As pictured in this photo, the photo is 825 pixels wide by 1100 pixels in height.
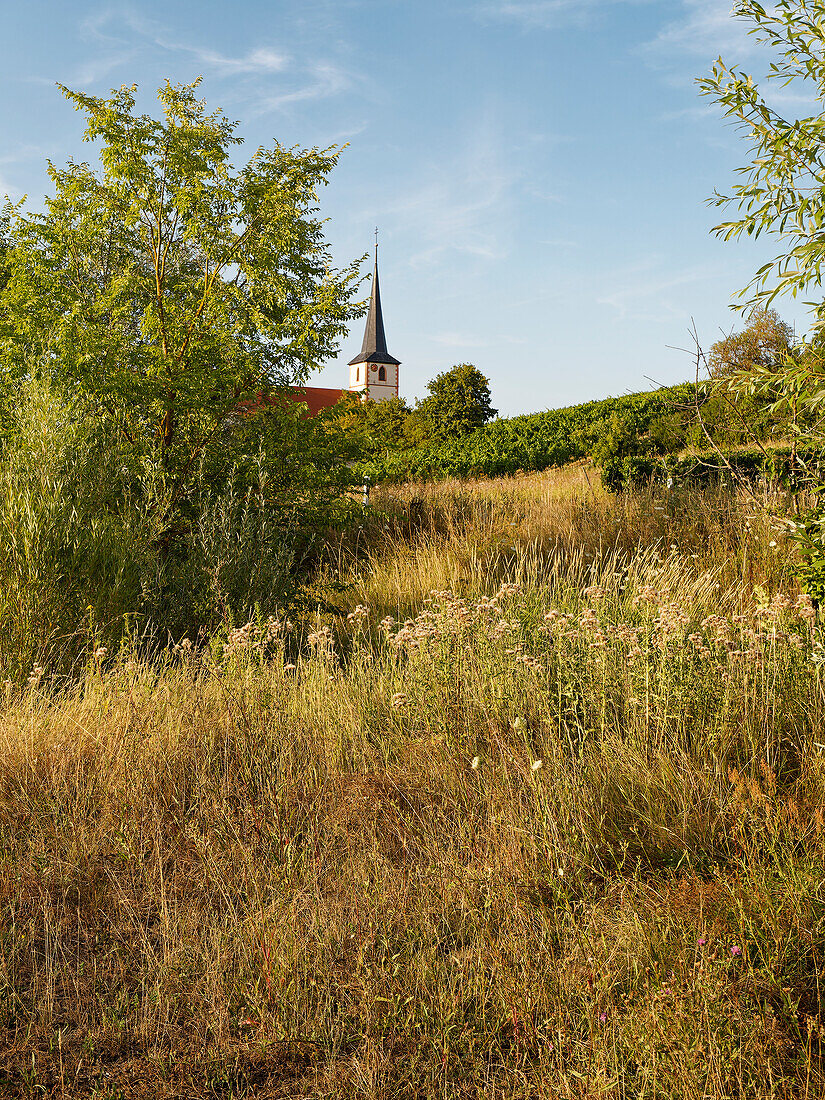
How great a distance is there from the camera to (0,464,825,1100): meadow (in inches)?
82.4

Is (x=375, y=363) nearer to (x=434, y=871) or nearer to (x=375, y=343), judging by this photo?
(x=375, y=343)

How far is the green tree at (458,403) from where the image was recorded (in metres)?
33.8

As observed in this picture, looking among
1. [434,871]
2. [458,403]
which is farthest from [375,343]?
[434,871]

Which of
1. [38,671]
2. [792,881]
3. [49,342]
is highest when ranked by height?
[49,342]

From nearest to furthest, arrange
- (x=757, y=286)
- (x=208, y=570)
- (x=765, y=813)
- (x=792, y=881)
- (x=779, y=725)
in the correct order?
(x=792, y=881), (x=765, y=813), (x=779, y=725), (x=757, y=286), (x=208, y=570)

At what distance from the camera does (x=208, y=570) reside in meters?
6.43

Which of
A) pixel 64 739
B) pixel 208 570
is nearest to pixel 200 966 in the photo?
pixel 64 739

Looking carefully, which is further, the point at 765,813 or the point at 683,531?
the point at 683,531

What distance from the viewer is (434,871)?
275 centimetres

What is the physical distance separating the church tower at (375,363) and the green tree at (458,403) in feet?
129

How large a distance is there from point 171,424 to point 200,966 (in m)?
6.75

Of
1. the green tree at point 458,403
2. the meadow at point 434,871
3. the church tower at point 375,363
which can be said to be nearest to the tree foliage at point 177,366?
the meadow at point 434,871

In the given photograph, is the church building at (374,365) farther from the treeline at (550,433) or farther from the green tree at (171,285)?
the green tree at (171,285)

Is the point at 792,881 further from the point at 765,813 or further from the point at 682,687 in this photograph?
the point at 682,687
